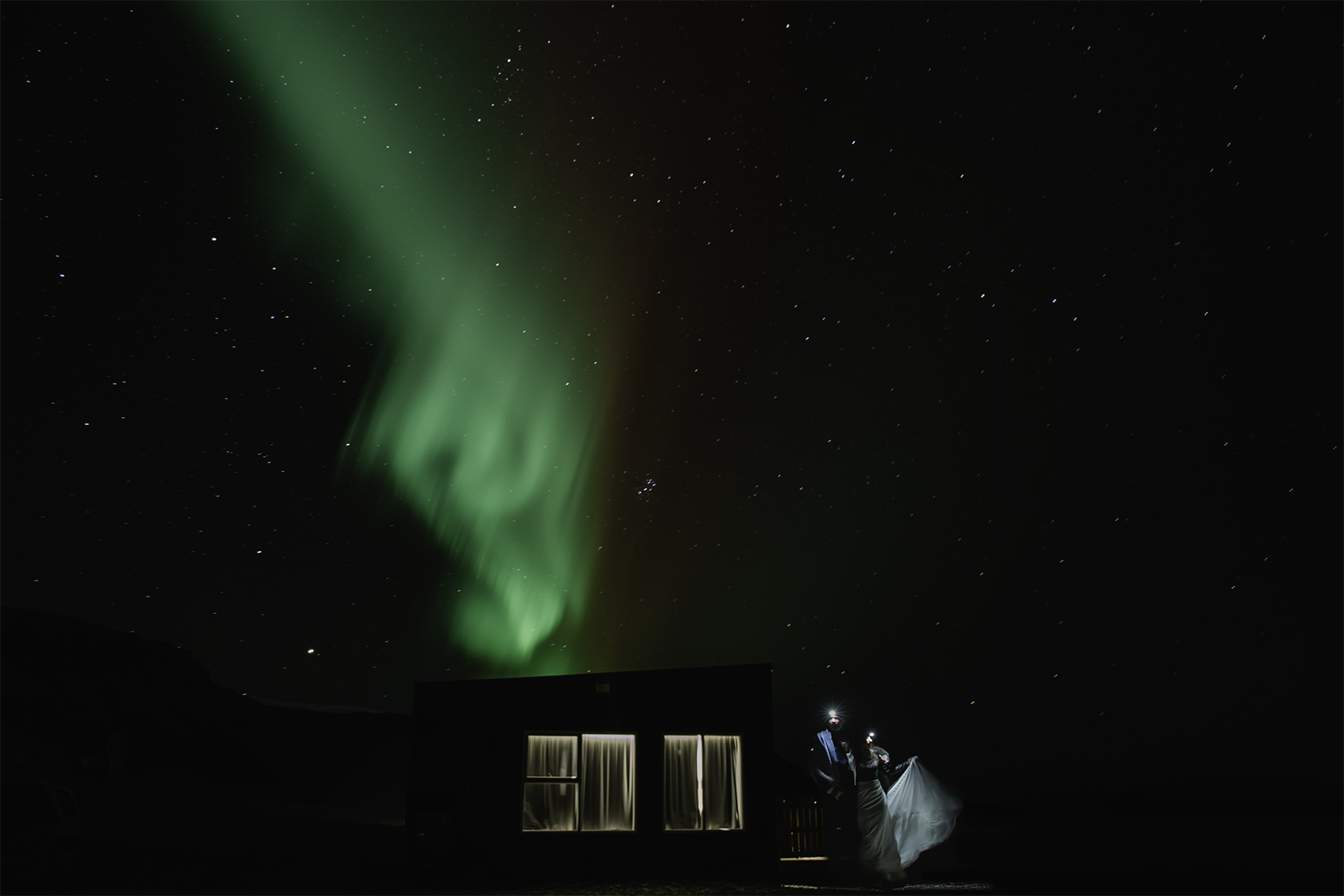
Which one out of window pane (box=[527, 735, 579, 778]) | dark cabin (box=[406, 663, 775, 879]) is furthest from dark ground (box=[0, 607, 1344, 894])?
window pane (box=[527, 735, 579, 778])

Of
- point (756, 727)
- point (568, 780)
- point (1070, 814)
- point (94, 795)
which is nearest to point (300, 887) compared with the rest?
point (568, 780)

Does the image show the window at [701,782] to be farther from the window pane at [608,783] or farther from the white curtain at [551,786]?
the white curtain at [551,786]

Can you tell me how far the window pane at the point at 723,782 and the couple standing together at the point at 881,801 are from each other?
1.54m

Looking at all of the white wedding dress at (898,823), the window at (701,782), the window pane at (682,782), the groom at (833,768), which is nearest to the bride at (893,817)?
the white wedding dress at (898,823)

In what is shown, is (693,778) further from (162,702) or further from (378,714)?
(378,714)

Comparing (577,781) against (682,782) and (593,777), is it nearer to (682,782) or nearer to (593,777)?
(593,777)

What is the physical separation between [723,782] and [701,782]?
0.34 metres

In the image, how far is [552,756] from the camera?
11680 millimetres

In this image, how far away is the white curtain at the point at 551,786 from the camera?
37.2 ft

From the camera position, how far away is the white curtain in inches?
447

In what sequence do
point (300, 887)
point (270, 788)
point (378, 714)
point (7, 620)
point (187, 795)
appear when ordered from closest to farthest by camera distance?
point (300, 887) < point (187, 795) < point (270, 788) < point (7, 620) < point (378, 714)

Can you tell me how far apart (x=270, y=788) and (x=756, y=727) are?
59.3 metres

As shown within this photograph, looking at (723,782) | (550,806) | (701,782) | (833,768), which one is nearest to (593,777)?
(550,806)

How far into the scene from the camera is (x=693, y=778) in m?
11.8
